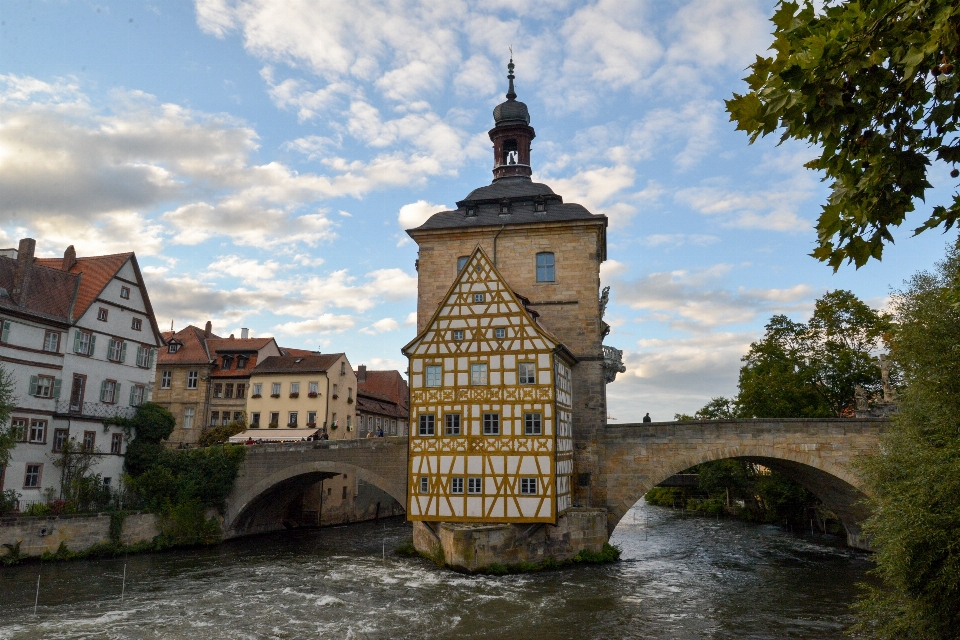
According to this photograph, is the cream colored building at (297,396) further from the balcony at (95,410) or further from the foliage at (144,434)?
the balcony at (95,410)

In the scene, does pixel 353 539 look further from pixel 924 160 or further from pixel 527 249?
pixel 924 160

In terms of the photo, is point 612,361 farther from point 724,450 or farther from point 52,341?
point 52,341

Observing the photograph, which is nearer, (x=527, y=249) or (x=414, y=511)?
(x=414, y=511)

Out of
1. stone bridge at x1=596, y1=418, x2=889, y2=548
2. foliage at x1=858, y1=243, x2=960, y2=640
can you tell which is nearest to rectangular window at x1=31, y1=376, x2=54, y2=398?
stone bridge at x1=596, y1=418, x2=889, y2=548

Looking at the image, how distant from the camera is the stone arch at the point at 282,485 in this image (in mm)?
27172

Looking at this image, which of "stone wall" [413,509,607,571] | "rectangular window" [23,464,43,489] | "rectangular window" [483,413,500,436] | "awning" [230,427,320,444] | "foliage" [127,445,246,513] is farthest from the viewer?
"awning" [230,427,320,444]

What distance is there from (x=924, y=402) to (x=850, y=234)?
10.8m

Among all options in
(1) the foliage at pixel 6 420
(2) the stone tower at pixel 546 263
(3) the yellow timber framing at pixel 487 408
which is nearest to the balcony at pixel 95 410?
(1) the foliage at pixel 6 420

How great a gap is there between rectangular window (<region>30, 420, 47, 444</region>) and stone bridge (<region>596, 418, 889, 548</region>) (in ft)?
66.8

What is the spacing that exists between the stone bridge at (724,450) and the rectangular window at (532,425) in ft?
14.3

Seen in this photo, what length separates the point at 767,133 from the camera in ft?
12.5

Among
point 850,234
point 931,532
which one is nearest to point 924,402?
point 931,532

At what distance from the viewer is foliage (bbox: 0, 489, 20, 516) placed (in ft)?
75.4

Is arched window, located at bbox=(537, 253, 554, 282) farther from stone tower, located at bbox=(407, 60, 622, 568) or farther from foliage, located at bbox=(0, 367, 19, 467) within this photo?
foliage, located at bbox=(0, 367, 19, 467)
